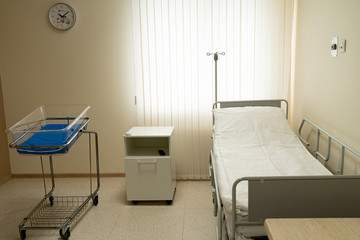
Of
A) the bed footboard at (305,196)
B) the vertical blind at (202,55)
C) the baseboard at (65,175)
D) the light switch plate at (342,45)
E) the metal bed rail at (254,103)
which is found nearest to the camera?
the bed footboard at (305,196)

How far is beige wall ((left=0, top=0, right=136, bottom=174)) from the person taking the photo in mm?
4199

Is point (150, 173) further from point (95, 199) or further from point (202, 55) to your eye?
point (202, 55)

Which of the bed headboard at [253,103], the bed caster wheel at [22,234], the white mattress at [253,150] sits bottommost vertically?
the bed caster wheel at [22,234]

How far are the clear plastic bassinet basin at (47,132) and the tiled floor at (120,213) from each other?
0.75 meters

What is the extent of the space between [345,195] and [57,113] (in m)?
2.74

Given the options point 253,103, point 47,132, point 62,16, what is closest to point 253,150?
point 253,103

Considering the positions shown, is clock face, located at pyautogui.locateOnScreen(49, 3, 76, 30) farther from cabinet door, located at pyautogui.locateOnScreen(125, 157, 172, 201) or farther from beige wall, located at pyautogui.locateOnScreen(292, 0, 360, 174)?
beige wall, located at pyautogui.locateOnScreen(292, 0, 360, 174)

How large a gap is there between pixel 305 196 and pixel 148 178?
1.97 metres

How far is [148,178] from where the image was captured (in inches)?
144

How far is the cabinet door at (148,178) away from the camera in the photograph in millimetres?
3615

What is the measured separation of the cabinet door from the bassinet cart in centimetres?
35

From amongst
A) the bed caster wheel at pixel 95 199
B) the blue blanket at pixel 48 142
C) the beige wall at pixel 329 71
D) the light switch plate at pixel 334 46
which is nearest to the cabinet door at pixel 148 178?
the bed caster wheel at pixel 95 199

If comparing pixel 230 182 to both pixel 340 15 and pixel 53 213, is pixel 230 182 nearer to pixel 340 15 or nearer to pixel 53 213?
pixel 340 15

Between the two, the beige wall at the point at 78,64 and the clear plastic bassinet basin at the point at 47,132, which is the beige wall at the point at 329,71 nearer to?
the beige wall at the point at 78,64
